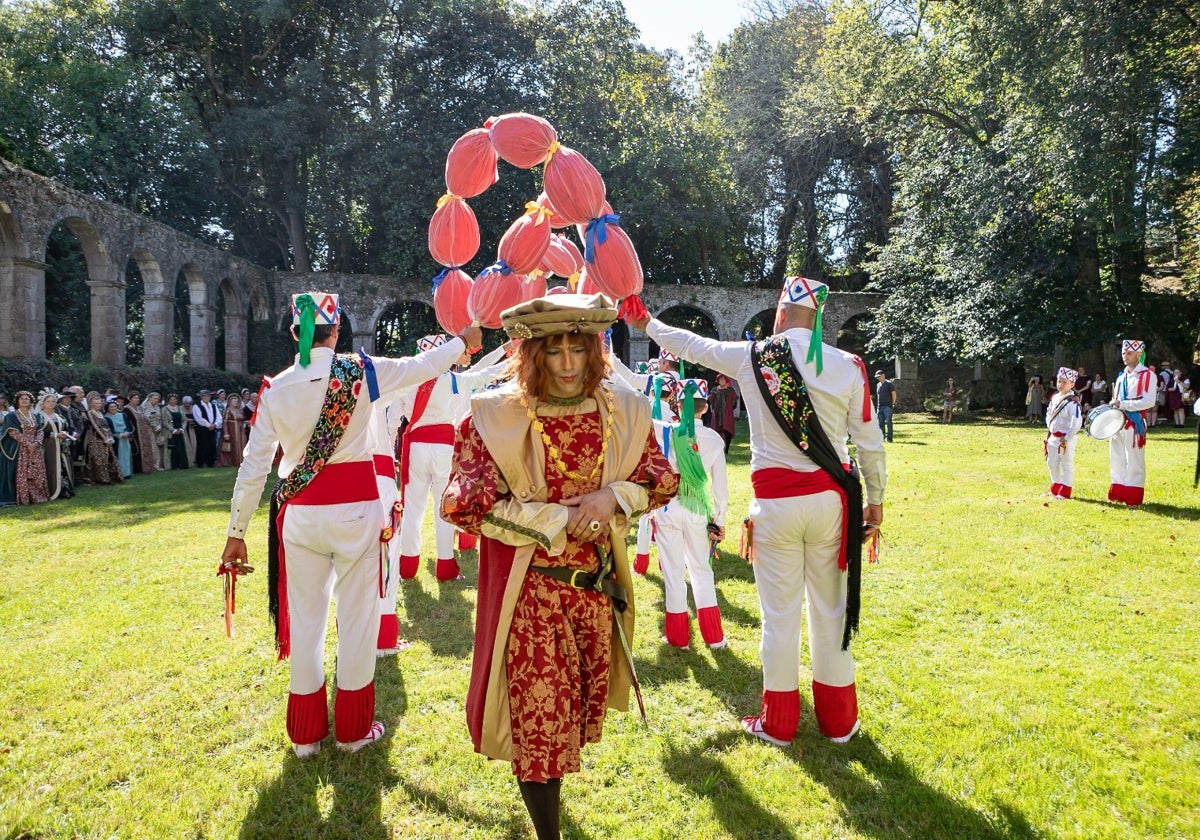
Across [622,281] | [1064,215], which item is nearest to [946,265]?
[1064,215]

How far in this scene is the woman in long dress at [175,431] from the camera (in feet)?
52.4

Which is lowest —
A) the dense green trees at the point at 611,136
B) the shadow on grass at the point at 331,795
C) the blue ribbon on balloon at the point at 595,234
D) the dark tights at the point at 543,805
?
the shadow on grass at the point at 331,795

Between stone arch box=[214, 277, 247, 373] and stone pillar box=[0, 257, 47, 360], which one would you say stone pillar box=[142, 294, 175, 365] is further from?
stone pillar box=[0, 257, 47, 360]

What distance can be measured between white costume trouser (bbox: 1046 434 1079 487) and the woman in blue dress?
16027mm

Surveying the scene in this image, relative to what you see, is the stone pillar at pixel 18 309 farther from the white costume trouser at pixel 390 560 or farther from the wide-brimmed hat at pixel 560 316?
the wide-brimmed hat at pixel 560 316

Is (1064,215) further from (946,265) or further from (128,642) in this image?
(128,642)

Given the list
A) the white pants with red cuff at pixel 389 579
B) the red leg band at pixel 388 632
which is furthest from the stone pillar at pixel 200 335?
the red leg band at pixel 388 632

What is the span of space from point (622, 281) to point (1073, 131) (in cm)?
1955

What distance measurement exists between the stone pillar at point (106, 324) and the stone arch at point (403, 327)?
421 inches

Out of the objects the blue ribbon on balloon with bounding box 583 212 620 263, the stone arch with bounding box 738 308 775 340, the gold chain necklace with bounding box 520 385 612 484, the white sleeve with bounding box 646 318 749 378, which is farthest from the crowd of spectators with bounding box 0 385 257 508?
the stone arch with bounding box 738 308 775 340

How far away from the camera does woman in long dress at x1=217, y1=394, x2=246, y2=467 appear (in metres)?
16.9

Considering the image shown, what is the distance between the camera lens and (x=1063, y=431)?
32.2 ft

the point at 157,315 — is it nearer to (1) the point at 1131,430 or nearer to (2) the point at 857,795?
(2) the point at 857,795

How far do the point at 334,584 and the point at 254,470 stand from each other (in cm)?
71
